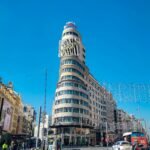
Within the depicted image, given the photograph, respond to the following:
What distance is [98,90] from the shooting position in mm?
98188

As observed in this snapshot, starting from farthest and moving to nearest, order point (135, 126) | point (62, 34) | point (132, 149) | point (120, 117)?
point (135, 126), point (120, 117), point (62, 34), point (132, 149)

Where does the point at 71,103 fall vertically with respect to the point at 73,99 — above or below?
below

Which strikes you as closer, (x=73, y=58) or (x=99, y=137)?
(x=73, y=58)

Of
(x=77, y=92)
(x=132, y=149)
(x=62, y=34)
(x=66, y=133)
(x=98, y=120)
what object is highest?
(x=62, y=34)

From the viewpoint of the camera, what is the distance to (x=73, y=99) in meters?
71.4

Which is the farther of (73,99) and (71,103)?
(73,99)

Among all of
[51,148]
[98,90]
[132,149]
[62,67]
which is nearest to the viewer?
[132,149]

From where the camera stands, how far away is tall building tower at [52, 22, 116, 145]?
229 feet

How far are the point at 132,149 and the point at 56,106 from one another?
47688mm

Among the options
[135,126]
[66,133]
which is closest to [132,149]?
[66,133]

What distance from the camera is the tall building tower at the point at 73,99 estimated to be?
6981 cm

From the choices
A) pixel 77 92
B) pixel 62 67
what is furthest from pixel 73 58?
pixel 77 92

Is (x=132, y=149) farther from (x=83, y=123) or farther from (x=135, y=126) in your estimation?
(x=135, y=126)

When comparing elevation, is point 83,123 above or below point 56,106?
below
